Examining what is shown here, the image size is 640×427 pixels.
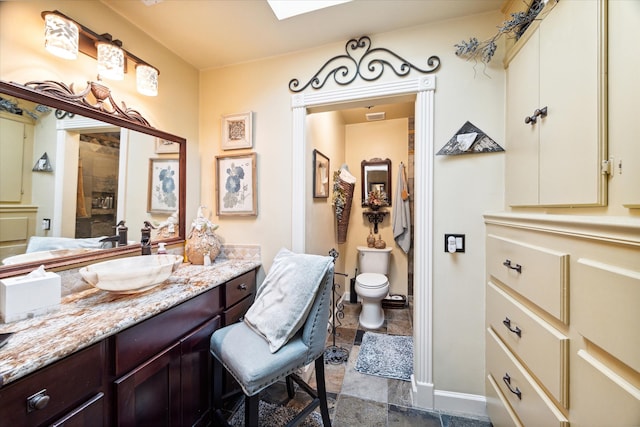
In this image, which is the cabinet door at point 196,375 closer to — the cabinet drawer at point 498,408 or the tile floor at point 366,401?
the tile floor at point 366,401

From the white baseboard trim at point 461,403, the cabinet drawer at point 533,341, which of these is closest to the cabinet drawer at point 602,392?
the cabinet drawer at point 533,341

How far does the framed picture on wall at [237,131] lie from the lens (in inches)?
74.6

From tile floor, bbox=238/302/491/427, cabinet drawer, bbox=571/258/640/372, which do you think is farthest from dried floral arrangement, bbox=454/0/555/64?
tile floor, bbox=238/302/491/427

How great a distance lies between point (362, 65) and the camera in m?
1.67

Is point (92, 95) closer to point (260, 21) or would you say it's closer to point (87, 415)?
point (260, 21)

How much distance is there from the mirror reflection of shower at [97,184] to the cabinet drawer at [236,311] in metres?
0.85

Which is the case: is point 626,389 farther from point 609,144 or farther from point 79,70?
point 79,70

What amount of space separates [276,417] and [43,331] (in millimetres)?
1284

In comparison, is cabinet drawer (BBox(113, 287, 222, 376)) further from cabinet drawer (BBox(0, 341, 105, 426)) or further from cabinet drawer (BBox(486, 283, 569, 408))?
cabinet drawer (BBox(486, 283, 569, 408))

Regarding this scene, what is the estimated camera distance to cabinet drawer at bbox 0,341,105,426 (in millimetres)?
616

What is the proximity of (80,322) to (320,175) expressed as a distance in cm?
183

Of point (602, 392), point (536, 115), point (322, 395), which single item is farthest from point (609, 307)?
point (322, 395)

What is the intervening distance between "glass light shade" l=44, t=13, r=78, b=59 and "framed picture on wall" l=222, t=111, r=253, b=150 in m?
0.90

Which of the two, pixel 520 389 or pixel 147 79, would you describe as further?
pixel 147 79
